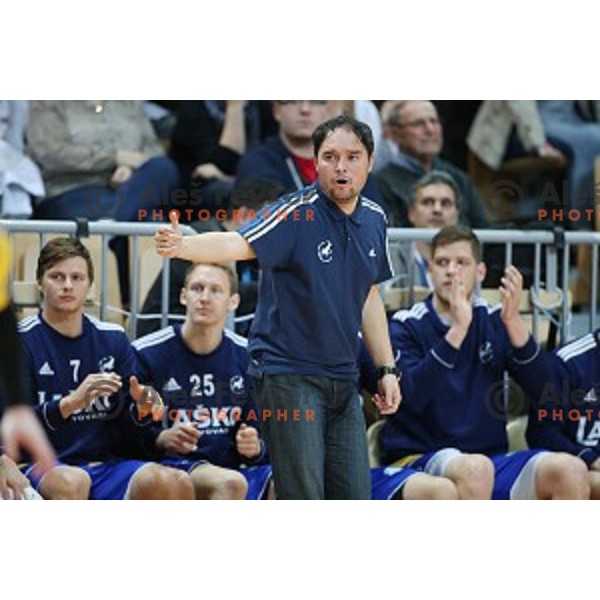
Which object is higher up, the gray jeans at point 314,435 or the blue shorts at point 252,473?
the gray jeans at point 314,435

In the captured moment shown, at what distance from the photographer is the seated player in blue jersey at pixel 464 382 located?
17.1ft

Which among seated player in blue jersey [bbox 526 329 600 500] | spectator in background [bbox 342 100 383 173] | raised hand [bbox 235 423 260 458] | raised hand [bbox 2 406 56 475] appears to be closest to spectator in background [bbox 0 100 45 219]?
raised hand [bbox 235 423 260 458]

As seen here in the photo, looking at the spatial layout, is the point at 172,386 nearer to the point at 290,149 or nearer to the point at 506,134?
the point at 290,149

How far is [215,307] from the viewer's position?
16.8 feet

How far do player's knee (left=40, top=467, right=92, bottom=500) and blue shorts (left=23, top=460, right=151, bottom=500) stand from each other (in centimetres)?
2

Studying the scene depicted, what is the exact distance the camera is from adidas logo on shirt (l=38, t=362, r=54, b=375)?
5.04 meters

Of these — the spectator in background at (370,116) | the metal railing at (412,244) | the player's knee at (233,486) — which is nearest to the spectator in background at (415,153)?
the spectator in background at (370,116)

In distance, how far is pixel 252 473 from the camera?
5070mm

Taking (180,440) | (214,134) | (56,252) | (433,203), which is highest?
(214,134)

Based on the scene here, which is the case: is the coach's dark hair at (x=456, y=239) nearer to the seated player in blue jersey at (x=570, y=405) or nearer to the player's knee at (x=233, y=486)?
the seated player in blue jersey at (x=570, y=405)

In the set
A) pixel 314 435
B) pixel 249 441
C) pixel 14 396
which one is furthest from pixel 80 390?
pixel 14 396

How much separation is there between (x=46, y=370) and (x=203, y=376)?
1.41ft

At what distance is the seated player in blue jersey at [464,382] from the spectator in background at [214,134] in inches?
37.0

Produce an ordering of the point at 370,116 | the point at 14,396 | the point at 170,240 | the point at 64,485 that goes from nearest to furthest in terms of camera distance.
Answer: the point at 14,396, the point at 170,240, the point at 64,485, the point at 370,116
